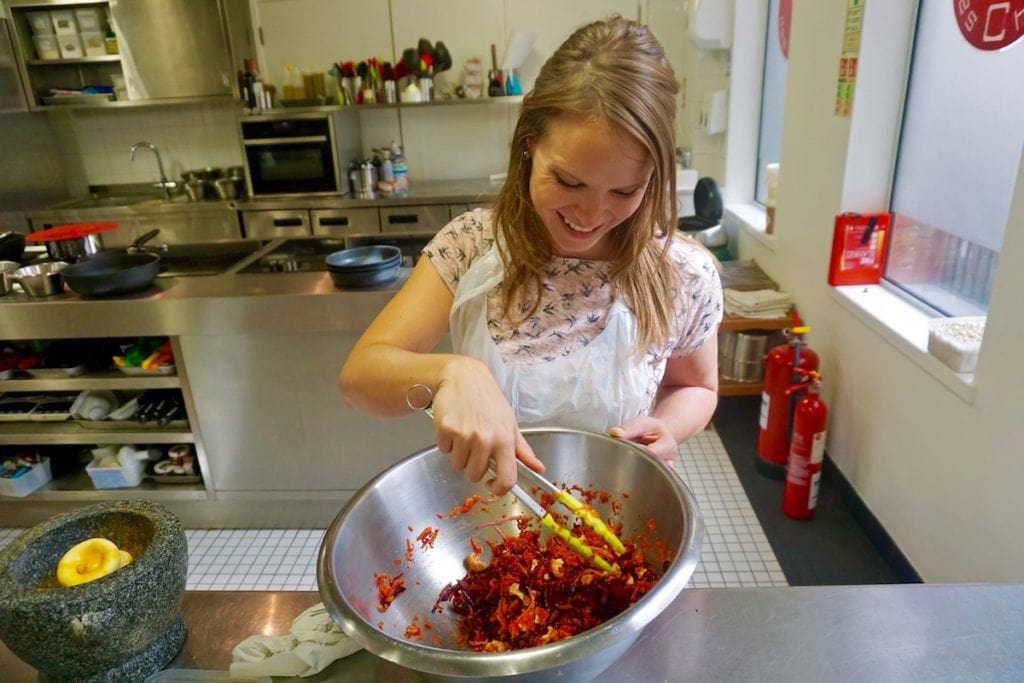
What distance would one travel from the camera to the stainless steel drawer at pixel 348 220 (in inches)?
169

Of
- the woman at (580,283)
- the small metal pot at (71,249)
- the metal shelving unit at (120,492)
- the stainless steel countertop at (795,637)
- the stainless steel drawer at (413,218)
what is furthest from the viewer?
the stainless steel drawer at (413,218)

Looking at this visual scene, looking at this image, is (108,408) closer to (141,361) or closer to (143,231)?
(141,361)

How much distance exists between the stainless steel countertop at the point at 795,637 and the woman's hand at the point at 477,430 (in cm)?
27

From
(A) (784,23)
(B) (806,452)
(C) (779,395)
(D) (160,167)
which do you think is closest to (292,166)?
(D) (160,167)

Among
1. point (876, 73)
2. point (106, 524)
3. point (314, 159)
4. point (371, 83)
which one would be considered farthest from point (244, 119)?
point (106, 524)

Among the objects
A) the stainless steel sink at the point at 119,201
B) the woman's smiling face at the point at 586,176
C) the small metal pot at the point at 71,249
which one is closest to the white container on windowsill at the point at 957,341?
the woman's smiling face at the point at 586,176

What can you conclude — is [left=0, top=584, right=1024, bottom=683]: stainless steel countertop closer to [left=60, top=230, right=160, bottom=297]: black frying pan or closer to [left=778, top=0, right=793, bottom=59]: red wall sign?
[left=60, top=230, right=160, bottom=297]: black frying pan

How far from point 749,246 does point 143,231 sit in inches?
152

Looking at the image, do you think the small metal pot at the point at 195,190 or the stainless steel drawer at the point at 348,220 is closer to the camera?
the stainless steel drawer at the point at 348,220

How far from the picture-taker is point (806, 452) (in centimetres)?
229

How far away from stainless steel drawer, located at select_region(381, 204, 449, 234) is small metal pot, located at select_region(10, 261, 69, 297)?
2.21m

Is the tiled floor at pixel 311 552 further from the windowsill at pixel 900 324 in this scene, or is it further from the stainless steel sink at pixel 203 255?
the stainless steel sink at pixel 203 255

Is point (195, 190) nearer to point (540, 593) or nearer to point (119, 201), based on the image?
point (119, 201)

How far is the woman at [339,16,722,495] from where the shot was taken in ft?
2.96
